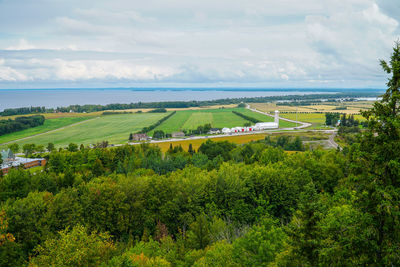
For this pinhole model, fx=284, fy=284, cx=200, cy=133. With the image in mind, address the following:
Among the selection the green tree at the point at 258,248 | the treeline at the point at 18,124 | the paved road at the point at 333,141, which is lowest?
the paved road at the point at 333,141

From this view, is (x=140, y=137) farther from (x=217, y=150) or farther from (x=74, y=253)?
(x=74, y=253)

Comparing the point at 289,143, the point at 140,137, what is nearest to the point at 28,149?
the point at 140,137

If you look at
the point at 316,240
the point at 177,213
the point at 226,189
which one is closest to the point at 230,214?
the point at 226,189

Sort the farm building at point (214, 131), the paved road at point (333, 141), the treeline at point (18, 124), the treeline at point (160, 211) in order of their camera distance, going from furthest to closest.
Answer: the farm building at point (214, 131) → the treeline at point (18, 124) → the paved road at point (333, 141) → the treeline at point (160, 211)

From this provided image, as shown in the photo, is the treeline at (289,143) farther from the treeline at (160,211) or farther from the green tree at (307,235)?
the green tree at (307,235)

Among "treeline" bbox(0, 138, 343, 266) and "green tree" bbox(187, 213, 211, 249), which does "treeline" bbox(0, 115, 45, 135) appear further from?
"green tree" bbox(187, 213, 211, 249)

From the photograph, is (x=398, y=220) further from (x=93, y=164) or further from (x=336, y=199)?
(x=93, y=164)

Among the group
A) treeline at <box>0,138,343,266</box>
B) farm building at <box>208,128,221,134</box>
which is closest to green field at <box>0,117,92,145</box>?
farm building at <box>208,128,221,134</box>

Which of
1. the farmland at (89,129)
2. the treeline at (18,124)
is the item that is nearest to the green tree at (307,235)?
the farmland at (89,129)
